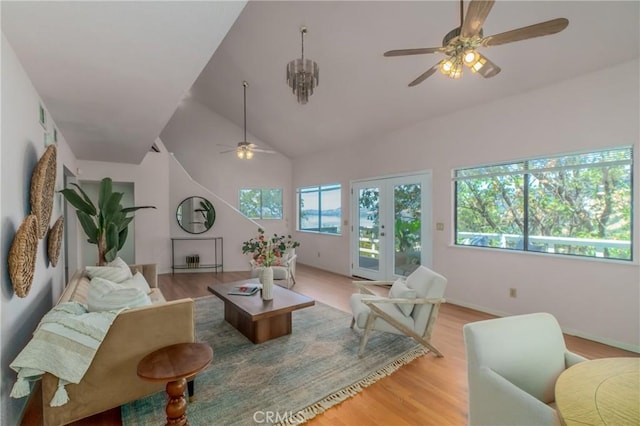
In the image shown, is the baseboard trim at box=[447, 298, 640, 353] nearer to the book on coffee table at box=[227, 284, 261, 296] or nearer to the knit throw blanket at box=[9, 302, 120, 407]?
the book on coffee table at box=[227, 284, 261, 296]

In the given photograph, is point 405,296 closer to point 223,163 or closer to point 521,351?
point 521,351

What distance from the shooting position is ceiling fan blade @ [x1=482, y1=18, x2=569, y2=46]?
5.65 feet

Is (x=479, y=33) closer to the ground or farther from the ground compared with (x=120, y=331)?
farther from the ground

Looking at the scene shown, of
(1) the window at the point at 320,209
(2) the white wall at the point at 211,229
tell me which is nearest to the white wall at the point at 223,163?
(2) the white wall at the point at 211,229

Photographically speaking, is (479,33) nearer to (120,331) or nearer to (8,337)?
(120,331)

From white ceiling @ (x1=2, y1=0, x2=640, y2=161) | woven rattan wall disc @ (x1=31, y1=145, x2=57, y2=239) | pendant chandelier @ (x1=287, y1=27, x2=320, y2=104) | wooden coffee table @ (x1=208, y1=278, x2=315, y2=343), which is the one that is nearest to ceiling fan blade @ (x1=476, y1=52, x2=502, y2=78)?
white ceiling @ (x1=2, y1=0, x2=640, y2=161)

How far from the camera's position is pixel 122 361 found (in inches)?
69.5

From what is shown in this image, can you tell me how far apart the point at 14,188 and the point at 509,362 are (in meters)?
3.14

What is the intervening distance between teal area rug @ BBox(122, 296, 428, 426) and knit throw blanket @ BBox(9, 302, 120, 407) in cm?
55

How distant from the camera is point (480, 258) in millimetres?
3971

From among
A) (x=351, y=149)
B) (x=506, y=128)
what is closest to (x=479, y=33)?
(x=506, y=128)

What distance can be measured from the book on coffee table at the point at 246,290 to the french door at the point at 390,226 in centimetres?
273

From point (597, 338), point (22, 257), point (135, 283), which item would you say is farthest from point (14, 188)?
point (597, 338)

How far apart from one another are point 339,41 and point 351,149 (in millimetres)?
2534
